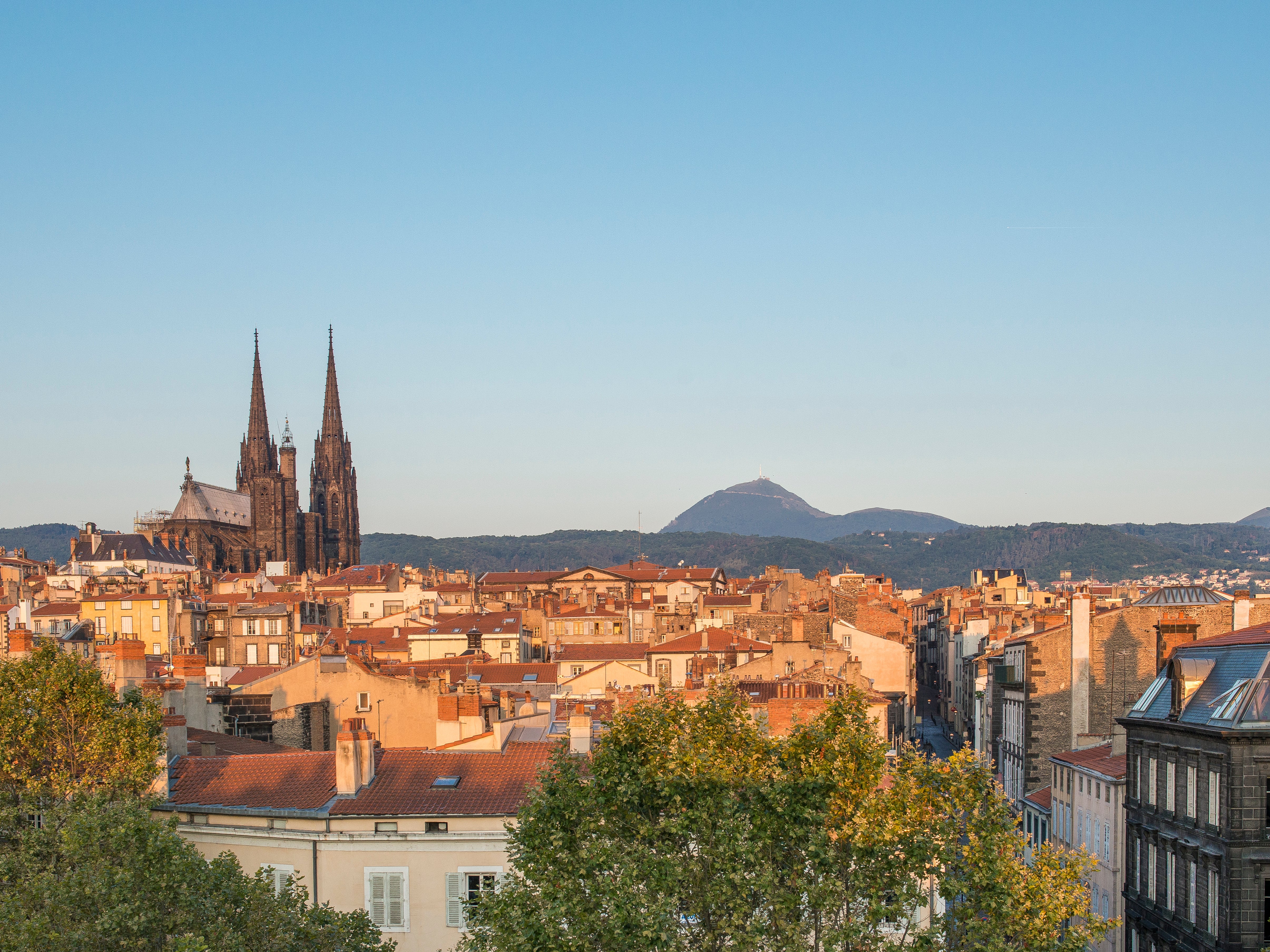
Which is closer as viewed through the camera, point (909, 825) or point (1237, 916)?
point (909, 825)

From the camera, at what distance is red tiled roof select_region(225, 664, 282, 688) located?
65562 mm

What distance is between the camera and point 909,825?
26516 mm

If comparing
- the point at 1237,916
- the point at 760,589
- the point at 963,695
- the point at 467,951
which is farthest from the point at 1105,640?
the point at 760,589

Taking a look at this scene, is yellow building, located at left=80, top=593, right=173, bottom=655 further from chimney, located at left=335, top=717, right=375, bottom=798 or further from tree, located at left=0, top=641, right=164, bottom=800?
chimney, located at left=335, top=717, right=375, bottom=798

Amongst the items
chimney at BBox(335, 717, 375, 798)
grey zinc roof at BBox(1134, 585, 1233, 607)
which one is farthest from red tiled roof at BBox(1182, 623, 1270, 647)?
chimney at BBox(335, 717, 375, 798)

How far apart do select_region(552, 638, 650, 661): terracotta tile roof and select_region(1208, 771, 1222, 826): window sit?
5066 cm

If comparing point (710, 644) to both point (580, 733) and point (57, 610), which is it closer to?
point (580, 733)

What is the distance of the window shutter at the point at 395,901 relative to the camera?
114 ft

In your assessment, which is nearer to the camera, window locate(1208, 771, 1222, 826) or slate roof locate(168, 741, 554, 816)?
window locate(1208, 771, 1222, 826)

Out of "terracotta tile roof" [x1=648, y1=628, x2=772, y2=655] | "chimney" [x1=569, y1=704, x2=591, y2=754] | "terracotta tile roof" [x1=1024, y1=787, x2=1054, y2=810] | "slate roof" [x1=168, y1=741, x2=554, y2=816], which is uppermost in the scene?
"chimney" [x1=569, y1=704, x2=591, y2=754]

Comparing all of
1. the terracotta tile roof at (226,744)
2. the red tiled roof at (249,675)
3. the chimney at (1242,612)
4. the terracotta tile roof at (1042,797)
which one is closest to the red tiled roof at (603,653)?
the red tiled roof at (249,675)

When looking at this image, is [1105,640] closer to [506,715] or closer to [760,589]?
[506,715]

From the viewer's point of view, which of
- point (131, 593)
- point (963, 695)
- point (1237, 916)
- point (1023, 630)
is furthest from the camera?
point (131, 593)

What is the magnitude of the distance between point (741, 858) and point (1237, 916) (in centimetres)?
1452
